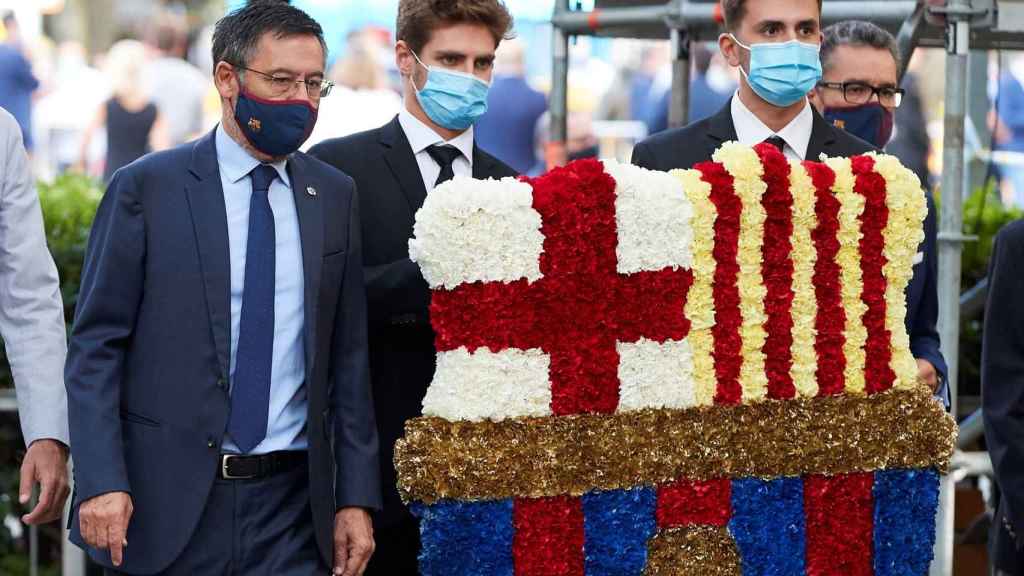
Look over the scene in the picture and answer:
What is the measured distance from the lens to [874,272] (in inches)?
162

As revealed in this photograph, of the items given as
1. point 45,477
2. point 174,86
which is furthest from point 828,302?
point 174,86

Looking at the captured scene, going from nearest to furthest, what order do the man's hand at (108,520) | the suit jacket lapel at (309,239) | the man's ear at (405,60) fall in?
the man's hand at (108,520) < the suit jacket lapel at (309,239) < the man's ear at (405,60)

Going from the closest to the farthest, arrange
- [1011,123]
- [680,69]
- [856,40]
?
1. [856,40]
2. [680,69]
3. [1011,123]

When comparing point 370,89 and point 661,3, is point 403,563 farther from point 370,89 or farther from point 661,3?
point 370,89

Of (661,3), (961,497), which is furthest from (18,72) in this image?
(961,497)

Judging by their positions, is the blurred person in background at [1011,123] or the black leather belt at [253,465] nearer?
the black leather belt at [253,465]

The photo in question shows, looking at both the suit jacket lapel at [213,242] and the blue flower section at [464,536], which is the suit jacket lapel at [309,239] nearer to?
the suit jacket lapel at [213,242]

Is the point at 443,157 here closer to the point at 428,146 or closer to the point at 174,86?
the point at 428,146

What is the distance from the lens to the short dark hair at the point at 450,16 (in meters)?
4.72

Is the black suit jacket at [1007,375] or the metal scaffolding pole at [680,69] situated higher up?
the metal scaffolding pole at [680,69]

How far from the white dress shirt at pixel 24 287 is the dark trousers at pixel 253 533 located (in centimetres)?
49

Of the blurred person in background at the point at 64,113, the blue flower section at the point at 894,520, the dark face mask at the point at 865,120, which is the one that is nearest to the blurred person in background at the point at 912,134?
the dark face mask at the point at 865,120

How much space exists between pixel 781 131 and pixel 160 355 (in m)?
1.78

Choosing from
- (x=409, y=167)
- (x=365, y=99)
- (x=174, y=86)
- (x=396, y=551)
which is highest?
(x=409, y=167)
